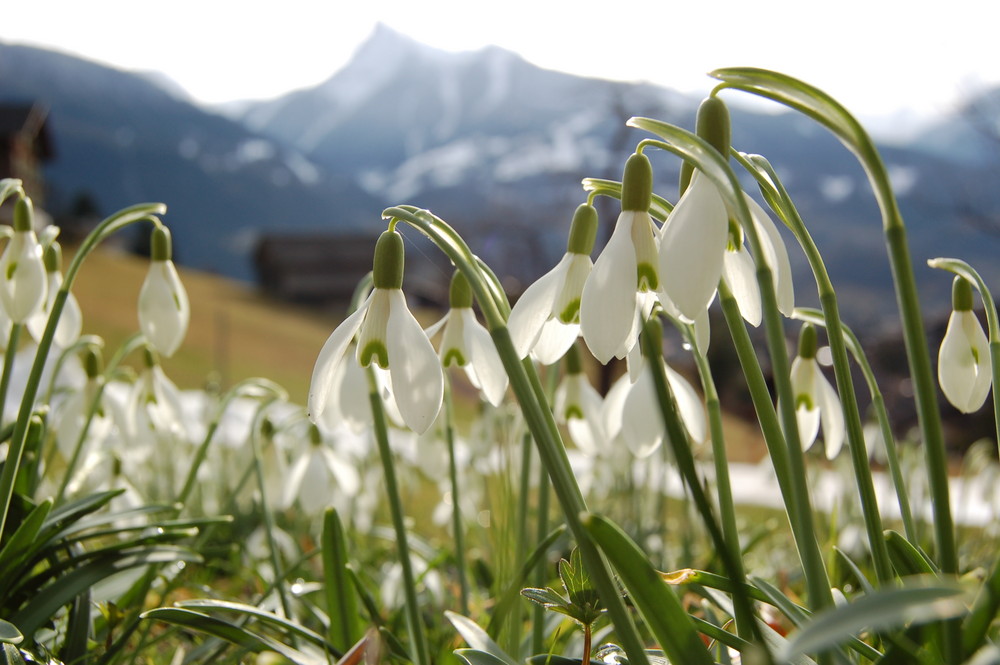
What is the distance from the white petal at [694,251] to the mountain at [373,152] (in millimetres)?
32654

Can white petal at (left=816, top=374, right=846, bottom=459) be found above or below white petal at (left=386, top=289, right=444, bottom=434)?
below

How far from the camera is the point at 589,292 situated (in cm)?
67

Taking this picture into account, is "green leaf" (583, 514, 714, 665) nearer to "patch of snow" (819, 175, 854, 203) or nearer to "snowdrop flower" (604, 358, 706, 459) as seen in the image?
"snowdrop flower" (604, 358, 706, 459)

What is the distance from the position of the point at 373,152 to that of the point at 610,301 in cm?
10974

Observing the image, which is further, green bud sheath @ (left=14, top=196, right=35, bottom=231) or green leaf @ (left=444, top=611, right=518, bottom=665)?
green bud sheath @ (left=14, top=196, right=35, bottom=231)

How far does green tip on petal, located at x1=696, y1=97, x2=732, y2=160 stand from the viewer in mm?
641

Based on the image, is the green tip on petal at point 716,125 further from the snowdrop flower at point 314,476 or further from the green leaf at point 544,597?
the snowdrop flower at point 314,476

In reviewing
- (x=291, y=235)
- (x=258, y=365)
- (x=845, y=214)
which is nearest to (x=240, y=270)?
(x=291, y=235)

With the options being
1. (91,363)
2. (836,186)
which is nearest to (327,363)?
(91,363)

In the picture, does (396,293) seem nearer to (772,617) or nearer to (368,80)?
(772,617)

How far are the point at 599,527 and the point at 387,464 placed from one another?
415 mm

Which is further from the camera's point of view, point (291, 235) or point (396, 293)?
Result: point (291, 235)

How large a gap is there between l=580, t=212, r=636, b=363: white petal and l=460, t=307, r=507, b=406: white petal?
24 cm

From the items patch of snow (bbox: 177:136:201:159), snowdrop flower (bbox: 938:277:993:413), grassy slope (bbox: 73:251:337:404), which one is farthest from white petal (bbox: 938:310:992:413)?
patch of snow (bbox: 177:136:201:159)
